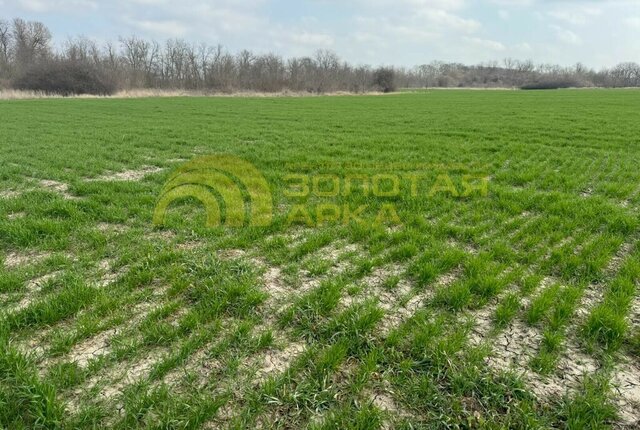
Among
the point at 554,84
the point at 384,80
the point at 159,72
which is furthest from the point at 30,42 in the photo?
the point at 554,84

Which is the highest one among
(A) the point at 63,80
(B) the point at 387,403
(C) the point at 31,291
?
(A) the point at 63,80

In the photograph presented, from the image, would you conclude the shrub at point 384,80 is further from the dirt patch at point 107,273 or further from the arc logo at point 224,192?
the dirt patch at point 107,273

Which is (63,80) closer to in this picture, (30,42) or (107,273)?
(30,42)

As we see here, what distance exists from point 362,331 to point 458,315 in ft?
3.15

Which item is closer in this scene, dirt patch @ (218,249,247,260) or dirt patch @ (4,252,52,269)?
dirt patch @ (4,252,52,269)

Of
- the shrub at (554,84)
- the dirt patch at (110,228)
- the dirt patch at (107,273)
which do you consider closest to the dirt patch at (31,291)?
the dirt patch at (107,273)

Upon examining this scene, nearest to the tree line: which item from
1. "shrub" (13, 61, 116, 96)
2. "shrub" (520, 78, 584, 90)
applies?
"shrub" (13, 61, 116, 96)

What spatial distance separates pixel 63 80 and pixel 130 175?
52635 mm

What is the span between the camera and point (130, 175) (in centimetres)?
872

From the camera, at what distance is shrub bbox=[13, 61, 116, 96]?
4912cm

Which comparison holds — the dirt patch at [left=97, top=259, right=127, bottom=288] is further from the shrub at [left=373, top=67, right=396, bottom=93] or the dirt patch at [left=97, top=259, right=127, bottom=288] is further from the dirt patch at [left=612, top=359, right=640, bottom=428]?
the shrub at [left=373, top=67, right=396, bottom=93]

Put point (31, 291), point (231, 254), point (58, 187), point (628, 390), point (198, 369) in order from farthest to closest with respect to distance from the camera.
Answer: point (58, 187) < point (231, 254) < point (31, 291) < point (198, 369) < point (628, 390)

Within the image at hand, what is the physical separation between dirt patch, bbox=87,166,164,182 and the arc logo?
690 mm

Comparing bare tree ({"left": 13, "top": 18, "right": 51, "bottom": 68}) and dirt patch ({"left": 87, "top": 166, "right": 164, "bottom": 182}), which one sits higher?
bare tree ({"left": 13, "top": 18, "right": 51, "bottom": 68})
